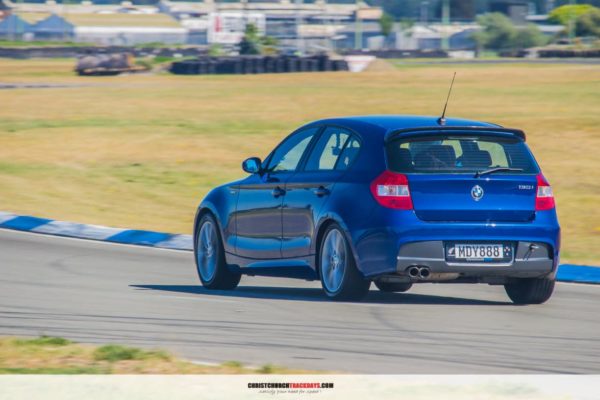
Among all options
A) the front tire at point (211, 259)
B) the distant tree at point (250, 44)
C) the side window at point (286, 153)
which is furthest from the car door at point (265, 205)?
the distant tree at point (250, 44)

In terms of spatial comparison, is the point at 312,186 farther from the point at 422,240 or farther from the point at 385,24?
the point at 385,24

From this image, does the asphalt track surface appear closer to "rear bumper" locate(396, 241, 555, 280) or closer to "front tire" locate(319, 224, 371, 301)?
"front tire" locate(319, 224, 371, 301)

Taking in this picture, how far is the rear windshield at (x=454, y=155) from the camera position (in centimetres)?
965

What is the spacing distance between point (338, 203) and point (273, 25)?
147179 millimetres

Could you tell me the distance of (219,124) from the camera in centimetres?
3559

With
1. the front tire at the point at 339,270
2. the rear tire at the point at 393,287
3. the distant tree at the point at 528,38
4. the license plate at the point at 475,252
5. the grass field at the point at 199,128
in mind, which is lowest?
the distant tree at the point at 528,38

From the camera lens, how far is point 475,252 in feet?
31.2

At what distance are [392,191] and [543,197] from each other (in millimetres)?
1198

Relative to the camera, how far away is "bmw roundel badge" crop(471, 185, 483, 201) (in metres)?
9.55

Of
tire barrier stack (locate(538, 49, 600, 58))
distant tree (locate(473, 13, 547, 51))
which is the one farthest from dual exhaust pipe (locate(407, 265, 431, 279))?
distant tree (locate(473, 13, 547, 51))

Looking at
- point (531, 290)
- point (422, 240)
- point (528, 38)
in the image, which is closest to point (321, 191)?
point (422, 240)

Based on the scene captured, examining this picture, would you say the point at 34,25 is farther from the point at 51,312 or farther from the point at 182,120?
the point at 51,312

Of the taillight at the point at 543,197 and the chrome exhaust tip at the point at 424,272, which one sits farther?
the taillight at the point at 543,197

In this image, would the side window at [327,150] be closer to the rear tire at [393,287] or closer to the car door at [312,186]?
the car door at [312,186]
